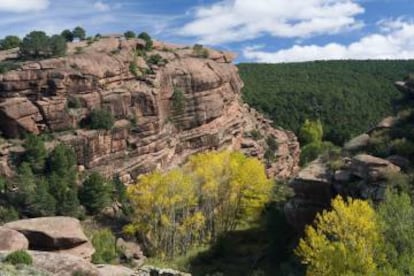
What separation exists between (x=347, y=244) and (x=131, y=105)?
54.1 meters

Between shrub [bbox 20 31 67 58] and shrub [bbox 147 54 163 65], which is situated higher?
shrub [bbox 20 31 67 58]

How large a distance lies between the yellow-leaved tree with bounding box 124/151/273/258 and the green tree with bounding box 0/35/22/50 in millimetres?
42074

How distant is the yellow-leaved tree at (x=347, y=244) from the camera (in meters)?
30.2

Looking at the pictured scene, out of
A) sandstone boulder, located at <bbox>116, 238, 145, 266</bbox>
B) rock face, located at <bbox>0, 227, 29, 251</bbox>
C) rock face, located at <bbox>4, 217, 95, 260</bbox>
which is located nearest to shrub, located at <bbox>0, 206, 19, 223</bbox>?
sandstone boulder, located at <bbox>116, 238, 145, 266</bbox>

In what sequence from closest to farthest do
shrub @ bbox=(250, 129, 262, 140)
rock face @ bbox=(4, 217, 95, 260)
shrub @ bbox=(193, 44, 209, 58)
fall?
→ 1. rock face @ bbox=(4, 217, 95, 260)
2. shrub @ bbox=(193, 44, 209, 58)
3. shrub @ bbox=(250, 129, 262, 140)

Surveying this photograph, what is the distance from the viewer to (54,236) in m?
36.3

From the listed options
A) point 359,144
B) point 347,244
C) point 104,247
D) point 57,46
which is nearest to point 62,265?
point 347,244

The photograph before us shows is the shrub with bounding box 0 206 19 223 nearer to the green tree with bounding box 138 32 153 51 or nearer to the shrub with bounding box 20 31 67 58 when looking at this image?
the shrub with bounding box 20 31 67 58

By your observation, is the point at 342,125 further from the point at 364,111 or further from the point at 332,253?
the point at 332,253

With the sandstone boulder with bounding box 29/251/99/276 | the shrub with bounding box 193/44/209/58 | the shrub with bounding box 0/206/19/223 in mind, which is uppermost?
the shrub with bounding box 193/44/209/58

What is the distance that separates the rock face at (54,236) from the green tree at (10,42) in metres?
61.1

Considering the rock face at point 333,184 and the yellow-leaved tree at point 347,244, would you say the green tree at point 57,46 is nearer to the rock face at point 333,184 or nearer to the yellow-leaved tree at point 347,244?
the rock face at point 333,184

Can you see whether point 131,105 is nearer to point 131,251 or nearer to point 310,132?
point 131,251

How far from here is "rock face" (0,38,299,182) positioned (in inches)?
2911
